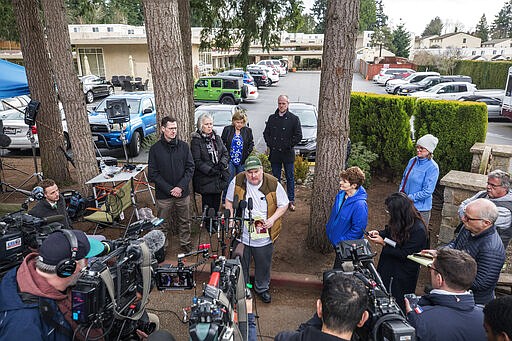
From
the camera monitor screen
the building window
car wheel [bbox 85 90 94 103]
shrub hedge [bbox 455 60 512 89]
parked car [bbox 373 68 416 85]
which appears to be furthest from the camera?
parked car [bbox 373 68 416 85]

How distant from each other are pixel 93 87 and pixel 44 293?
77.8 ft

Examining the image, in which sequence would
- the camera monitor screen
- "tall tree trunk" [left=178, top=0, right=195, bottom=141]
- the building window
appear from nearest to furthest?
the camera monitor screen → "tall tree trunk" [left=178, top=0, right=195, bottom=141] → the building window

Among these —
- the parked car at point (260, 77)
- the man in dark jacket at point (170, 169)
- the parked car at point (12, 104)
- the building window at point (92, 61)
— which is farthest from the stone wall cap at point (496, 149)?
the building window at point (92, 61)

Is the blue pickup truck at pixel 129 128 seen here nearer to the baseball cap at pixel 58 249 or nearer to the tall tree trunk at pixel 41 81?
the tall tree trunk at pixel 41 81

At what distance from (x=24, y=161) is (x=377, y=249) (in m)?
9.74

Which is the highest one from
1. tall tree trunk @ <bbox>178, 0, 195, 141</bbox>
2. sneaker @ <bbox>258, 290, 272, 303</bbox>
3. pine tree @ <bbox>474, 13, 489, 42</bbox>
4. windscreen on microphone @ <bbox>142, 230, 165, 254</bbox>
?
pine tree @ <bbox>474, 13, 489, 42</bbox>

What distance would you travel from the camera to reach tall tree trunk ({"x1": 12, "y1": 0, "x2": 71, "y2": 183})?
23.4 feet

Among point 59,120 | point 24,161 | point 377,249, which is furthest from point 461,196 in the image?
point 24,161

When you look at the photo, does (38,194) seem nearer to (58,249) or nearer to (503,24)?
(58,249)

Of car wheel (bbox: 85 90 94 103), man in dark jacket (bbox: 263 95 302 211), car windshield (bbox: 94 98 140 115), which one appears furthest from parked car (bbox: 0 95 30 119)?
man in dark jacket (bbox: 263 95 302 211)

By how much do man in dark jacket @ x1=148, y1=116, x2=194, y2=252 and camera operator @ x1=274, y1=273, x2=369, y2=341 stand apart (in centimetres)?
312

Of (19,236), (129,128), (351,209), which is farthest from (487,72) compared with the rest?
(19,236)

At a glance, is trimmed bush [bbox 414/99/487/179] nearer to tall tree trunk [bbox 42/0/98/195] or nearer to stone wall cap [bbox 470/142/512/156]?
stone wall cap [bbox 470/142/512/156]

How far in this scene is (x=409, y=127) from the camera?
7.26 meters
